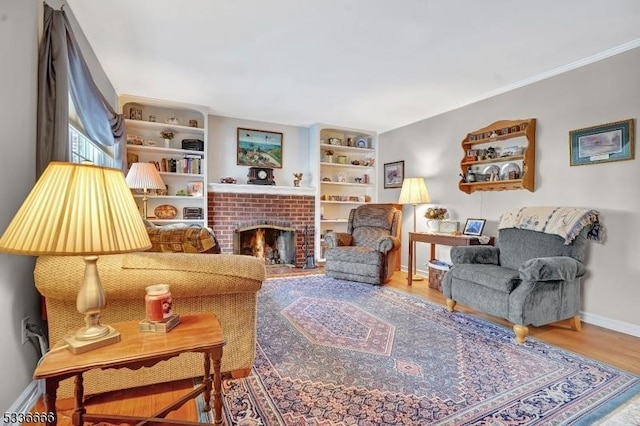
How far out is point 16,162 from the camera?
1457 mm

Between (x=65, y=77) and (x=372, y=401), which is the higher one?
(x=65, y=77)

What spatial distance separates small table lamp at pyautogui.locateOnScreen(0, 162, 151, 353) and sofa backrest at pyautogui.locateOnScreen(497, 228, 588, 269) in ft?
10.0

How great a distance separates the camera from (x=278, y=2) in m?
2.12

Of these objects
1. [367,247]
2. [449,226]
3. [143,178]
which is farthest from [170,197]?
[449,226]

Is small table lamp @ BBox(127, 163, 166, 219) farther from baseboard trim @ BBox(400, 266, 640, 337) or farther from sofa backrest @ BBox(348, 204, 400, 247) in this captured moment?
baseboard trim @ BBox(400, 266, 640, 337)

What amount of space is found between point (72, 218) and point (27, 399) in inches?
44.9

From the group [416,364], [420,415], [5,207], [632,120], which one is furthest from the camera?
Answer: [632,120]

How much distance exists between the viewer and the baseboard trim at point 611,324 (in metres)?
2.54

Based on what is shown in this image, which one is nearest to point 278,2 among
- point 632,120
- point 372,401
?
point 372,401

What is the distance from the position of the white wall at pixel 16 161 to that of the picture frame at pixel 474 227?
3842mm

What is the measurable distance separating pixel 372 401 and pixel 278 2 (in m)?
2.47

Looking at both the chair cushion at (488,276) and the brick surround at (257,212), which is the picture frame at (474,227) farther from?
the brick surround at (257,212)

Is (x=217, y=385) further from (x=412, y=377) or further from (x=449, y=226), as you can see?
(x=449, y=226)

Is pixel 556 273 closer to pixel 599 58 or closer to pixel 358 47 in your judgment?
pixel 599 58
